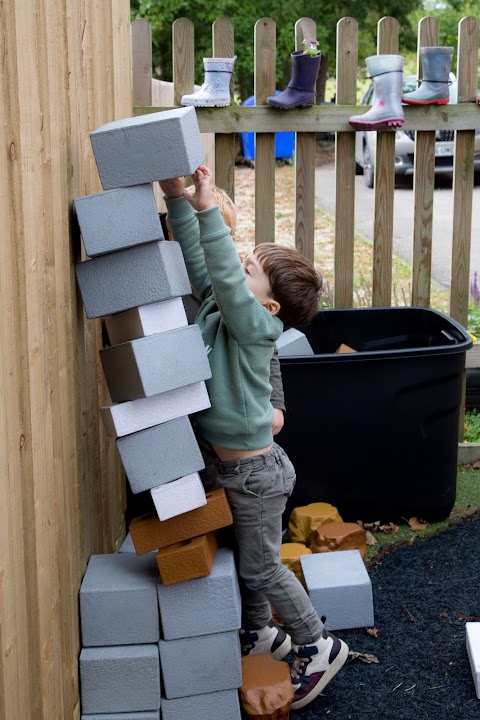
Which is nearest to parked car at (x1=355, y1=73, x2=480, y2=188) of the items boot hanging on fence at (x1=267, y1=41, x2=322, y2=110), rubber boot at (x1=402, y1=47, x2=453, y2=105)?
rubber boot at (x1=402, y1=47, x2=453, y2=105)

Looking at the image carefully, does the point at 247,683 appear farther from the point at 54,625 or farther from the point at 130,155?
the point at 130,155

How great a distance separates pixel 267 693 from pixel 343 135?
2823 millimetres

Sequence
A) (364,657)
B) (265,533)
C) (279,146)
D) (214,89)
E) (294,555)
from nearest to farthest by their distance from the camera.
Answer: (265,533), (364,657), (294,555), (214,89), (279,146)

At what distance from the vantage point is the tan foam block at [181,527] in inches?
102

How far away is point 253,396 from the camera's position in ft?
8.77

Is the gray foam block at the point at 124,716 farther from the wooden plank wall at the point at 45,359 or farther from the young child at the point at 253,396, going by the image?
the young child at the point at 253,396

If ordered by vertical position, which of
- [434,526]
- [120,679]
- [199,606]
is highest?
[199,606]

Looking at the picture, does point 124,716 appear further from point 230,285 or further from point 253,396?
point 230,285

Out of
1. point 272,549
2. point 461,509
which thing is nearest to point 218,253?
point 272,549

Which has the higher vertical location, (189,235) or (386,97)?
(386,97)

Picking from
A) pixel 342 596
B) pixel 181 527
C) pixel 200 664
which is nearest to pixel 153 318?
pixel 181 527

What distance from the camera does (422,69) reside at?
4.63m

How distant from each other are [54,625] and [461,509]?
8.31ft

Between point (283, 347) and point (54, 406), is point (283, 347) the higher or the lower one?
the lower one
